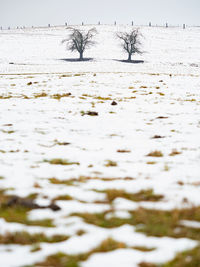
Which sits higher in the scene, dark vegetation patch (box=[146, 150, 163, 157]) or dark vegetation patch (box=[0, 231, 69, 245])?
dark vegetation patch (box=[146, 150, 163, 157])

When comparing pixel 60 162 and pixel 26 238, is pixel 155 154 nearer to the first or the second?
pixel 60 162

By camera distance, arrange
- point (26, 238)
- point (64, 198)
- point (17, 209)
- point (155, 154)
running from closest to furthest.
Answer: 1. point (26, 238)
2. point (17, 209)
3. point (64, 198)
4. point (155, 154)

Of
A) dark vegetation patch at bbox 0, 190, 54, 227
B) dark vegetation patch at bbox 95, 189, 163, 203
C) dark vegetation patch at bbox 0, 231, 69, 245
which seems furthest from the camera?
dark vegetation patch at bbox 95, 189, 163, 203

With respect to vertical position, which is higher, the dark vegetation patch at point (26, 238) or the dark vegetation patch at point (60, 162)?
the dark vegetation patch at point (60, 162)

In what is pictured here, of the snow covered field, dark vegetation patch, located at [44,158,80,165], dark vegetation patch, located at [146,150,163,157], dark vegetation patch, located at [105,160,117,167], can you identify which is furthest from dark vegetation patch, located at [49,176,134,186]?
dark vegetation patch, located at [146,150,163,157]

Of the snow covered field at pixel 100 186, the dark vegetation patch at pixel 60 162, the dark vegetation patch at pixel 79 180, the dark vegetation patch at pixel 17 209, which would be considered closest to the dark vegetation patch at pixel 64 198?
the snow covered field at pixel 100 186

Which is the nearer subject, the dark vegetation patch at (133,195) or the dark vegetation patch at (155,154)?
the dark vegetation patch at (133,195)

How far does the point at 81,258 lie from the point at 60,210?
0.91m

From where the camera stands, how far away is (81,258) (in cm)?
226

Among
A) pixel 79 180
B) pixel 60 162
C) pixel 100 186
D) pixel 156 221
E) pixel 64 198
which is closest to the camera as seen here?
pixel 156 221

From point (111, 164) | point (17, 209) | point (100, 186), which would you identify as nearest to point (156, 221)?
point (100, 186)

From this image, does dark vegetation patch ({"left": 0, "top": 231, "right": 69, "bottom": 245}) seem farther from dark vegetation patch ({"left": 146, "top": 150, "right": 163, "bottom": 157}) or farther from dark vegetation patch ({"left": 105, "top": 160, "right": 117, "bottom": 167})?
dark vegetation patch ({"left": 146, "top": 150, "right": 163, "bottom": 157})

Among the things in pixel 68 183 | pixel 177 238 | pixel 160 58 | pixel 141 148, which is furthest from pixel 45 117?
pixel 160 58

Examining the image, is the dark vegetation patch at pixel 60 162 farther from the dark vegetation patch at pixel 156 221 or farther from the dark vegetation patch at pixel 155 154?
the dark vegetation patch at pixel 156 221
